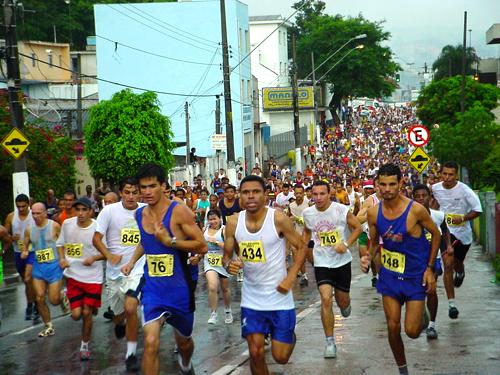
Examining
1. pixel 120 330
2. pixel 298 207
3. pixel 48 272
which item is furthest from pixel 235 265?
pixel 298 207

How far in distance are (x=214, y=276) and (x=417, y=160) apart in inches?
546

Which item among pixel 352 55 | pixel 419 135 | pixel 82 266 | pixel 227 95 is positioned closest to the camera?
pixel 82 266

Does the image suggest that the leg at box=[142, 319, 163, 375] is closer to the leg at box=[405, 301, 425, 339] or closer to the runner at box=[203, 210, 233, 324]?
the leg at box=[405, 301, 425, 339]

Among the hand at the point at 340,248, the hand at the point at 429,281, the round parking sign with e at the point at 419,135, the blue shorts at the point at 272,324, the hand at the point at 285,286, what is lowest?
the blue shorts at the point at 272,324

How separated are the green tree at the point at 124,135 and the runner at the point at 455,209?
24.8 meters

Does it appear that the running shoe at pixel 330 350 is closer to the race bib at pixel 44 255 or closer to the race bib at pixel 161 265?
the race bib at pixel 161 265

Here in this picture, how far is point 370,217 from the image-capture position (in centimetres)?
941

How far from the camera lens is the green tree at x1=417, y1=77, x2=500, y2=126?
54031 mm

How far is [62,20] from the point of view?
76750 mm

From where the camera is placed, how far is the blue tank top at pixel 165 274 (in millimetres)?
8359

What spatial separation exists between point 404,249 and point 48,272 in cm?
580

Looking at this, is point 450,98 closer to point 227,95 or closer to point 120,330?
point 227,95

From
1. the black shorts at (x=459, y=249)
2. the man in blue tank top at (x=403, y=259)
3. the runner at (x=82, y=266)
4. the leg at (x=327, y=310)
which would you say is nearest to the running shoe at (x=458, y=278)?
the black shorts at (x=459, y=249)

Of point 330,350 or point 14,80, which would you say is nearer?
point 330,350
